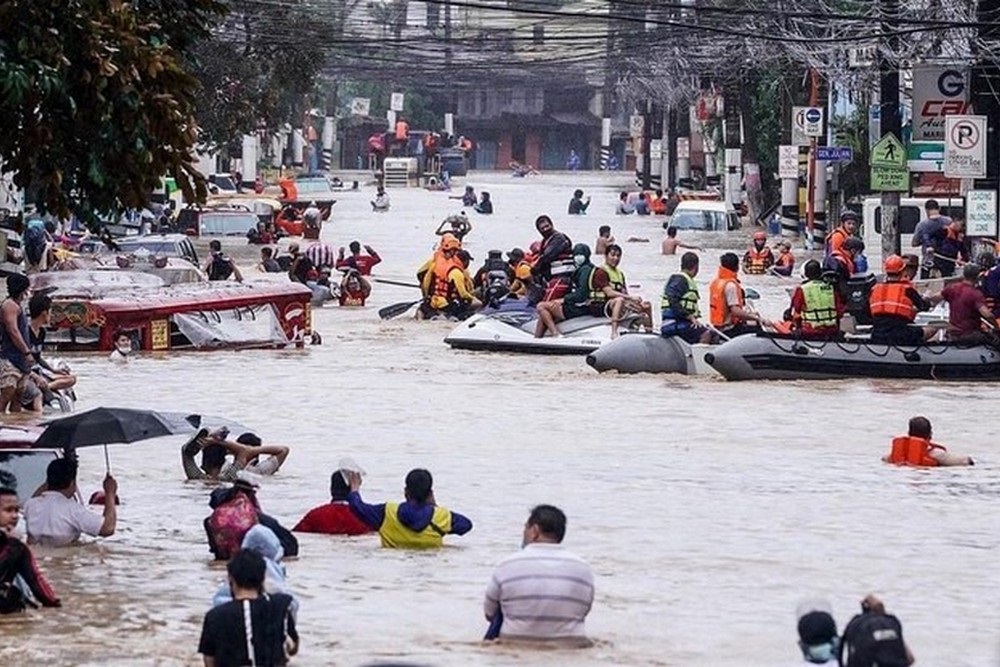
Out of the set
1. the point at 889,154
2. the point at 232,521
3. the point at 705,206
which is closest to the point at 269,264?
the point at 889,154

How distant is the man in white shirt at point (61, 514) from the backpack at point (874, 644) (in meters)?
7.18

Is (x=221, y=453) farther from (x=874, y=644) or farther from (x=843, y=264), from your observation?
(x=843, y=264)

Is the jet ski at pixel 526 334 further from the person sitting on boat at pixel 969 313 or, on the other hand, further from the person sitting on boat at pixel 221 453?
the person sitting on boat at pixel 221 453

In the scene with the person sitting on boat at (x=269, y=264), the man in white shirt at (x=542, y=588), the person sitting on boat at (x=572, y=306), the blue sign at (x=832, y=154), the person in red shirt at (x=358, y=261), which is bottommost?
the person sitting on boat at (x=269, y=264)

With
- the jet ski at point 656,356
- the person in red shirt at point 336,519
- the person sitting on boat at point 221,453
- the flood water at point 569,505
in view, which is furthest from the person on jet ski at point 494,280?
the person in red shirt at point 336,519

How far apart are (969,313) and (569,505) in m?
10.6

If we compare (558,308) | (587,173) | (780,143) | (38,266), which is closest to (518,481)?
(558,308)

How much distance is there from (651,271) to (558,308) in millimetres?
22179

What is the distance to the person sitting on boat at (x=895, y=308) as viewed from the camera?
91.2ft

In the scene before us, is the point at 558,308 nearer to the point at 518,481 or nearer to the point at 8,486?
the point at 518,481

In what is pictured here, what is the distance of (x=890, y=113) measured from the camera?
42.2m

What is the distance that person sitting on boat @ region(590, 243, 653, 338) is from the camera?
102 ft

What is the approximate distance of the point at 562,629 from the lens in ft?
39.9

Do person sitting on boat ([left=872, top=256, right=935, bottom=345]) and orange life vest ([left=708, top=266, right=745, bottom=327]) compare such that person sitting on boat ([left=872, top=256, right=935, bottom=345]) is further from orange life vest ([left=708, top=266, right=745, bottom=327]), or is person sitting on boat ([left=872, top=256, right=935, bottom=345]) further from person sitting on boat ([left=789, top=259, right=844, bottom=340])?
orange life vest ([left=708, top=266, right=745, bottom=327])
